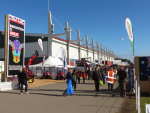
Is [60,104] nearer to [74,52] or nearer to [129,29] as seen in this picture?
[129,29]

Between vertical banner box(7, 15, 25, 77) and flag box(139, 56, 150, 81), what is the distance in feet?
30.7

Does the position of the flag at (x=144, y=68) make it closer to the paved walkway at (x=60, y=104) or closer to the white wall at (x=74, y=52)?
the paved walkway at (x=60, y=104)

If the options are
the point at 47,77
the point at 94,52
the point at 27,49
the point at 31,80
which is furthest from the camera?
the point at 94,52

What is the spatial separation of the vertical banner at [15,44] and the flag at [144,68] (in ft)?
30.7

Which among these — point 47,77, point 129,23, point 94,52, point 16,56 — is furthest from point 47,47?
point 94,52

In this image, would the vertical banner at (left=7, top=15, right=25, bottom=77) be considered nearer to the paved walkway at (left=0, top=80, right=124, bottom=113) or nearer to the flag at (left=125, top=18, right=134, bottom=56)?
the paved walkway at (left=0, top=80, right=124, bottom=113)

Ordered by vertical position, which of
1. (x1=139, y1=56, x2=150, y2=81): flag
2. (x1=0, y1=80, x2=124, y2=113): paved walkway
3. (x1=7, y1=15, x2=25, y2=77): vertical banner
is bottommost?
(x1=0, y1=80, x2=124, y2=113): paved walkway

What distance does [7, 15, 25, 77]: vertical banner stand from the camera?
12.8m

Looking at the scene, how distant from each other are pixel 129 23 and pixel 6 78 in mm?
9926

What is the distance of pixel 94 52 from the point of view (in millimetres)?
63000

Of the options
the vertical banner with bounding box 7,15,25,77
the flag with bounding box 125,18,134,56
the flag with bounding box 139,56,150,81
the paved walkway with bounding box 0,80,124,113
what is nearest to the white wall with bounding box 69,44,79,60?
the vertical banner with bounding box 7,15,25,77

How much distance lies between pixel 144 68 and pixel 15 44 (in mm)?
9841

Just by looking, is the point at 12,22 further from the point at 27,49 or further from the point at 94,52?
the point at 94,52

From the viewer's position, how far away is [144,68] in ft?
33.5
